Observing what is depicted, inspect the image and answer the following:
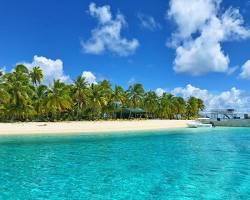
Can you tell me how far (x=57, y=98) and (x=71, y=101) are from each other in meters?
5.11

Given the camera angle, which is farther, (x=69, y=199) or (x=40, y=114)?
(x=40, y=114)

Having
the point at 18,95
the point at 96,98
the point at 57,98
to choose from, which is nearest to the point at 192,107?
the point at 96,98

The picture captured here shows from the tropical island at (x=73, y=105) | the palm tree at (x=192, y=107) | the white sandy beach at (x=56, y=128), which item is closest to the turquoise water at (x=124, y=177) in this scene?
the white sandy beach at (x=56, y=128)

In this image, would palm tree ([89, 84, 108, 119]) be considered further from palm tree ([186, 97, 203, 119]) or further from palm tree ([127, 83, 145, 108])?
palm tree ([186, 97, 203, 119])

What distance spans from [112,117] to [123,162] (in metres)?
60.5

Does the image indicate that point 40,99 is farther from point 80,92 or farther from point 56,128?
point 56,128

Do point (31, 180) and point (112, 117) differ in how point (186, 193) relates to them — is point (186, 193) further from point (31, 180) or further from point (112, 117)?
point (112, 117)

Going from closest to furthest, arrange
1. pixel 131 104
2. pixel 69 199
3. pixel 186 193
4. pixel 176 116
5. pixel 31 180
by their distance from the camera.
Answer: pixel 69 199, pixel 186 193, pixel 31 180, pixel 131 104, pixel 176 116

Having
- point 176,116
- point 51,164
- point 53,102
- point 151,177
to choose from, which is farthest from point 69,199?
point 176,116

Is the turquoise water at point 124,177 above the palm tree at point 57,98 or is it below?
below

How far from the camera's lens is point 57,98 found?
5794cm

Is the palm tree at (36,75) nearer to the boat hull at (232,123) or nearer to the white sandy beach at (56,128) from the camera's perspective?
the white sandy beach at (56,128)

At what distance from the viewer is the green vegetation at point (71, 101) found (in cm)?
5481

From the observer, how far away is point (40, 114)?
6138 centimetres
